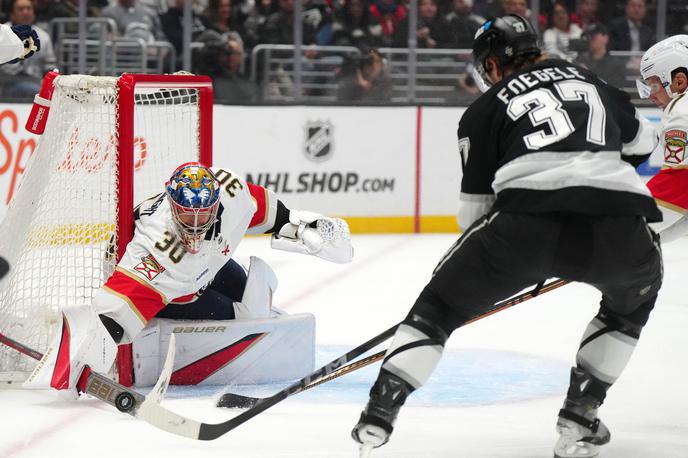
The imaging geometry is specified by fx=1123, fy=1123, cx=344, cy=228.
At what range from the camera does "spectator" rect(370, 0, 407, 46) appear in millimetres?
7789

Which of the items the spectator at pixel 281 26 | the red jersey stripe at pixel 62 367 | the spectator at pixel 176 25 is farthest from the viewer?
the spectator at pixel 281 26

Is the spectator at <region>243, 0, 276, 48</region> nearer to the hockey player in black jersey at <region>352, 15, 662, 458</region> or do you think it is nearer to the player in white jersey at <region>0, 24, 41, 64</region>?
the player in white jersey at <region>0, 24, 41, 64</region>

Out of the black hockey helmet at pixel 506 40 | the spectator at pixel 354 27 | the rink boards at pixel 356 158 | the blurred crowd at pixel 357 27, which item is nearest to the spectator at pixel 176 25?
the blurred crowd at pixel 357 27

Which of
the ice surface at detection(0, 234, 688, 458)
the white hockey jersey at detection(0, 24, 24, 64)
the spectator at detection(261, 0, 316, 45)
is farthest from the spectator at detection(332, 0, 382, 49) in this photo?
the white hockey jersey at detection(0, 24, 24, 64)

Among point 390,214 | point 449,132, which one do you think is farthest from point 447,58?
point 390,214

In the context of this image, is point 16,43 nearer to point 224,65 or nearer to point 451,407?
point 451,407

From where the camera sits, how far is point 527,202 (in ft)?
7.61

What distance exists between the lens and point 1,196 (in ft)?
21.3

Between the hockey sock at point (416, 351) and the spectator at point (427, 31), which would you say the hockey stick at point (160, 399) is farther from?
the spectator at point (427, 31)

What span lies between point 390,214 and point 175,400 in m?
4.18

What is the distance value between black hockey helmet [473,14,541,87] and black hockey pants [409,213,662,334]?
1.18ft

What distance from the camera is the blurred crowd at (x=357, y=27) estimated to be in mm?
7426

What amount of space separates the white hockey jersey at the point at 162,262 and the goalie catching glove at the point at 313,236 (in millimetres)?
236

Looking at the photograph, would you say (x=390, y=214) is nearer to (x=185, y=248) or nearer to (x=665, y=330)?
(x=665, y=330)
